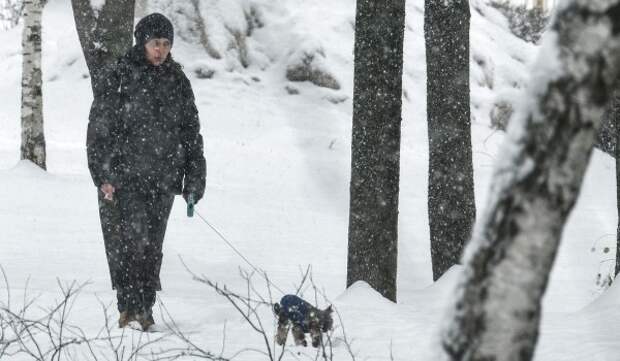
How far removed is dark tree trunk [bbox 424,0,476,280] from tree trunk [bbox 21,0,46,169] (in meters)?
7.29

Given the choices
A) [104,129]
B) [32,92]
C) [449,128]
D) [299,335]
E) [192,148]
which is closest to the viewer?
[299,335]

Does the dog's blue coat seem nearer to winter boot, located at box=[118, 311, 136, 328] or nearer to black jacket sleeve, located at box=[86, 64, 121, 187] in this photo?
winter boot, located at box=[118, 311, 136, 328]

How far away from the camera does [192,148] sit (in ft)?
17.7

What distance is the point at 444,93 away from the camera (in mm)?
7586

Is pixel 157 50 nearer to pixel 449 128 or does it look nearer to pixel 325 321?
pixel 325 321

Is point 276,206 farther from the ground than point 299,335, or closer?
closer

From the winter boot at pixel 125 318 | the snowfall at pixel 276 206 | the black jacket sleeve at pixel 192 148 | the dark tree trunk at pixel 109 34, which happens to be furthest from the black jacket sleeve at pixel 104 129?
the dark tree trunk at pixel 109 34

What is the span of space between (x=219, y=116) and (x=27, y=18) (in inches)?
253

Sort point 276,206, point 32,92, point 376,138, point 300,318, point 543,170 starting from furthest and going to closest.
Answer: point 32,92, point 276,206, point 376,138, point 300,318, point 543,170

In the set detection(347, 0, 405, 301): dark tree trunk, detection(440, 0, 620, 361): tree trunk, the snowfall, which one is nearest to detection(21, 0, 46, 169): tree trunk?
the snowfall

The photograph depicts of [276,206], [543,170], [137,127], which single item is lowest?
[276,206]

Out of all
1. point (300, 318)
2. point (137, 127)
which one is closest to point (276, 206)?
point (137, 127)

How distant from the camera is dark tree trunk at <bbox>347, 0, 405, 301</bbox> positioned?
20.1 ft

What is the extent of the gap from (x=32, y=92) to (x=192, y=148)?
8.51 m
